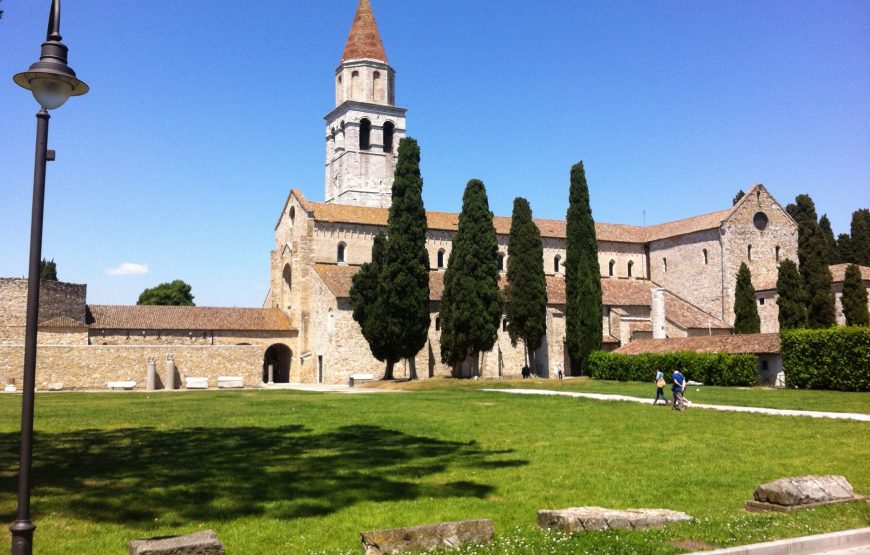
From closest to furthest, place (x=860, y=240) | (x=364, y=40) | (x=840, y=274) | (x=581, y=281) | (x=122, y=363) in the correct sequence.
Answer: (x=122, y=363) → (x=581, y=281) → (x=840, y=274) → (x=364, y=40) → (x=860, y=240)

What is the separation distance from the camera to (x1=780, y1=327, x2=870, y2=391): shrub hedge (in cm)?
3070

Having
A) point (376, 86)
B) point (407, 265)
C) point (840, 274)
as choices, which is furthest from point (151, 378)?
point (840, 274)

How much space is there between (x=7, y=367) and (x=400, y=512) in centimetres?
3781

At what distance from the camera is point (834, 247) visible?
75312 mm

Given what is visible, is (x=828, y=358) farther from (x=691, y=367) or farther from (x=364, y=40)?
(x=364, y=40)

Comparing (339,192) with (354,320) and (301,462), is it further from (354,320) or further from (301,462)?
(301,462)

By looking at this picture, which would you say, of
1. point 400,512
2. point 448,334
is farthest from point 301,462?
point 448,334

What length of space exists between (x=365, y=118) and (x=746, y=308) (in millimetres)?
36188

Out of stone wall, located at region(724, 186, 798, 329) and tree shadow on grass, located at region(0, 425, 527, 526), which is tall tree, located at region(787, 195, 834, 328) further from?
tree shadow on grass, located at region(0, 425, 527, 526)

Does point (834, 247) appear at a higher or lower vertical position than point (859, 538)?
higher

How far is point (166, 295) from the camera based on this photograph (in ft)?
256

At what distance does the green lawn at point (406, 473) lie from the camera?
8.16m

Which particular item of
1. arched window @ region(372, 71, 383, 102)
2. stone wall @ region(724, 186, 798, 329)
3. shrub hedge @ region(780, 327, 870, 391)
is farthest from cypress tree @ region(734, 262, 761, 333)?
arched window @ region(372, 71, 383, 102)

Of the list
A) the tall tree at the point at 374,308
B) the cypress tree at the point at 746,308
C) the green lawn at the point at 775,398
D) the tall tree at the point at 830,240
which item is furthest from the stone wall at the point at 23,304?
the tall tree at the point at 830,240
